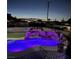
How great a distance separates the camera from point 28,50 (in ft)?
7.31

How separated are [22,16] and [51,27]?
40 centimetres

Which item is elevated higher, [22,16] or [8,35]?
[22,16]

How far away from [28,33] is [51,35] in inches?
11.6

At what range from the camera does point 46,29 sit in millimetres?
2244
